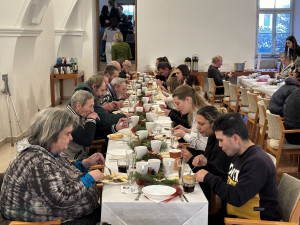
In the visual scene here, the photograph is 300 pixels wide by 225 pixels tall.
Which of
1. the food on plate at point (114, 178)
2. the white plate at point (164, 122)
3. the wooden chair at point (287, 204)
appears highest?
the white plate at point (164, 122)

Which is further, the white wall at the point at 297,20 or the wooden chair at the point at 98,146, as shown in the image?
the white wall at the point at 297,20

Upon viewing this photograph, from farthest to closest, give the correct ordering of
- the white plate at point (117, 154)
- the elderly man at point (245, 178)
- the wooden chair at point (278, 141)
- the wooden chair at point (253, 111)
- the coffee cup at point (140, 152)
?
the wooden chair at point (253, 111)
the wooden chair at point (278, 141)
the white plate at point (117, 154)
the coffee cup at point (140, 152)
the elderly man at point (245, 178)

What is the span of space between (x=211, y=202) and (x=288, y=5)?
35.3ft

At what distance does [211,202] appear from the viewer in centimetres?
354

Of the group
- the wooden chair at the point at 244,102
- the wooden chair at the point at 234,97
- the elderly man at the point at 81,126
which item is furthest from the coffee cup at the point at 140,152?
the wooden chair at the point at 234,97

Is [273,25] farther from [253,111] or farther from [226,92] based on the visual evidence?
[253,111]

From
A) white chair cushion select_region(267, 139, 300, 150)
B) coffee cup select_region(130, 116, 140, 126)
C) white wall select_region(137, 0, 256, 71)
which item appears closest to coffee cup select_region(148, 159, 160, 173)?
coffee cup select_region(130, 116, 140, 126)

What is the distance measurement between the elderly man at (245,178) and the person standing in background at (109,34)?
10146 millimetres

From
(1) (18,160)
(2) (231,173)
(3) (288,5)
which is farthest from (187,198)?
(3) (288,5)

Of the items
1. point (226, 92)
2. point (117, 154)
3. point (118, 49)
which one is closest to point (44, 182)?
point (117, 154)

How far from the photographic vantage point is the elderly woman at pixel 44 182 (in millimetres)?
2473

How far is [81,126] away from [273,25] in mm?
10333

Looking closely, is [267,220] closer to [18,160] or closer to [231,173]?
[231,173]

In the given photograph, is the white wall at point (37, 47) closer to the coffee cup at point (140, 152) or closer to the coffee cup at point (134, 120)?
the coffee cup at point (134, 120)
